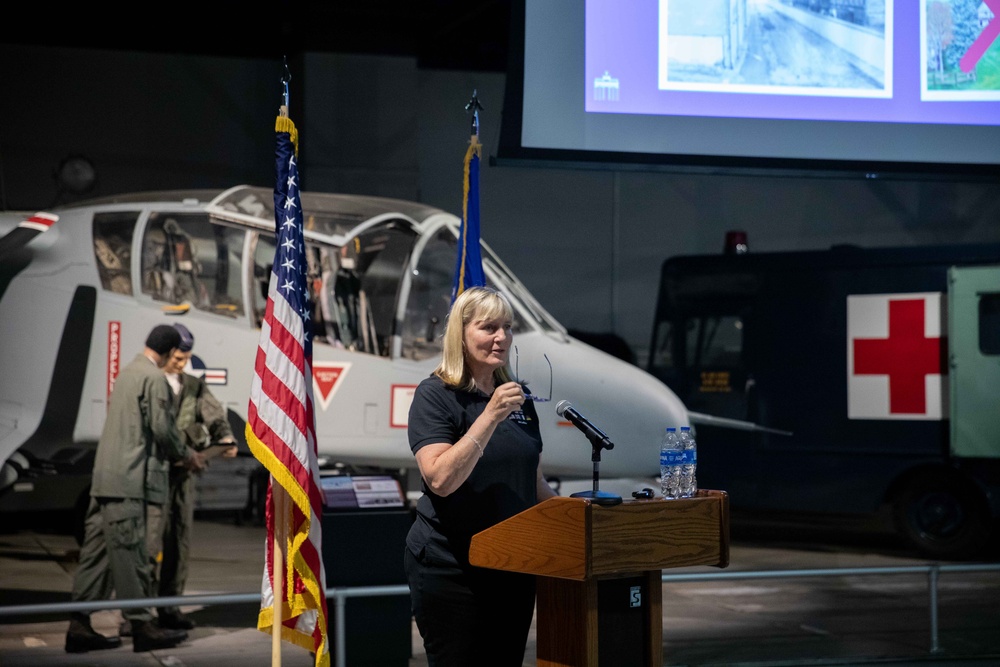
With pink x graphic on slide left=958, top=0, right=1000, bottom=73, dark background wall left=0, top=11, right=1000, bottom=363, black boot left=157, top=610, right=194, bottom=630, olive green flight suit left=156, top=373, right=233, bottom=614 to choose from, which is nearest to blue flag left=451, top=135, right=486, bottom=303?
olive green flight suit left=156, top=373, right=233, bottom=614

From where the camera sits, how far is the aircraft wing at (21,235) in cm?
816

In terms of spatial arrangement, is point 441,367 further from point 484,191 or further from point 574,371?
point 484,191

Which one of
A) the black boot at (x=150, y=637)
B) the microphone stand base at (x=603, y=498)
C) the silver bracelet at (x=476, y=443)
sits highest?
the silver bracelet at (x=476, y=443)

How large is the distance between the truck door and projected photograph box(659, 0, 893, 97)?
13.1 feet

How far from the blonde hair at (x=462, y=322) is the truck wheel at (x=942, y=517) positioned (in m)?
8.14

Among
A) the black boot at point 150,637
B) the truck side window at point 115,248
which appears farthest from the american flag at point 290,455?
the truck side window at point 115,248

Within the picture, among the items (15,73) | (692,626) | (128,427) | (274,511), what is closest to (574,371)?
(692,626)

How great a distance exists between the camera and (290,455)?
4941mm

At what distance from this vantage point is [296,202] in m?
5.31

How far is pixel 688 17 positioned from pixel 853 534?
7570mm

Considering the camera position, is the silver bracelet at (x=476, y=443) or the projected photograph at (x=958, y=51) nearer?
the silver bracelet at (x=476, y=443)

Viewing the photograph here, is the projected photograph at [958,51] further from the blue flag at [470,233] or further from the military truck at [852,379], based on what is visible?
the military truck at [852,379]

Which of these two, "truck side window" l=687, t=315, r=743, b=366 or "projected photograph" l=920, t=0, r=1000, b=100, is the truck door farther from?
"projected photograph" l=920, t=0, r=1000, b=100

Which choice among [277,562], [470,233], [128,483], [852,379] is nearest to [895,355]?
[852,379]
